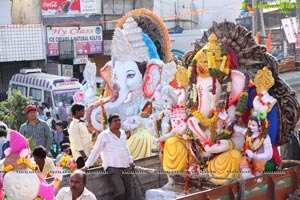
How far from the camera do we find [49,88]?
49.5ft

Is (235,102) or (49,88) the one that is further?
(49,88)

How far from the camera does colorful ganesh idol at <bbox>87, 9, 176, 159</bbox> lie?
8.41 meters

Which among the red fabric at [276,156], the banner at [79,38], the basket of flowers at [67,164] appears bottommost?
the basket of flowers at [67,164]

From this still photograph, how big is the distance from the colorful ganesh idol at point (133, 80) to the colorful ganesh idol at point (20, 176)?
3788 mm

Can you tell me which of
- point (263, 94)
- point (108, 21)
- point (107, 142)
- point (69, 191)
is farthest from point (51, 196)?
point (108, 21)

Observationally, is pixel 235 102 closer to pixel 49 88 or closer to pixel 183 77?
pixel 183 77

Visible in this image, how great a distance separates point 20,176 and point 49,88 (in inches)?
426

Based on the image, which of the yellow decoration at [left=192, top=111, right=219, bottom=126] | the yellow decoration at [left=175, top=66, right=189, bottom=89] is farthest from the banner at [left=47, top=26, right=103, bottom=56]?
the yellow decoration at [left=192, top=111, right=219, bottom=126]

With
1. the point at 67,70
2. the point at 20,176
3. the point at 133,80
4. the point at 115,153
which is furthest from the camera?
the point at 67,70

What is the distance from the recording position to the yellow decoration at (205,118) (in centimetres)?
596

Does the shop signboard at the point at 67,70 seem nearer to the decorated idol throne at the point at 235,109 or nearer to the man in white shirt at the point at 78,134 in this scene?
the man in white shirt at the point at 78,134

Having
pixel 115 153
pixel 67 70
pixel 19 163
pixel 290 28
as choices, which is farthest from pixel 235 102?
pixel 67 70

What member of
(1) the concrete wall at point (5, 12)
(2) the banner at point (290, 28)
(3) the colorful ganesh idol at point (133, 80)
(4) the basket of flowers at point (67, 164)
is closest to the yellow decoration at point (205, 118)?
(4) the basket of flowers at point (67, 164)

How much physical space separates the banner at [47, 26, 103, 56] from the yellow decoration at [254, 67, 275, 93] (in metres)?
12.6
